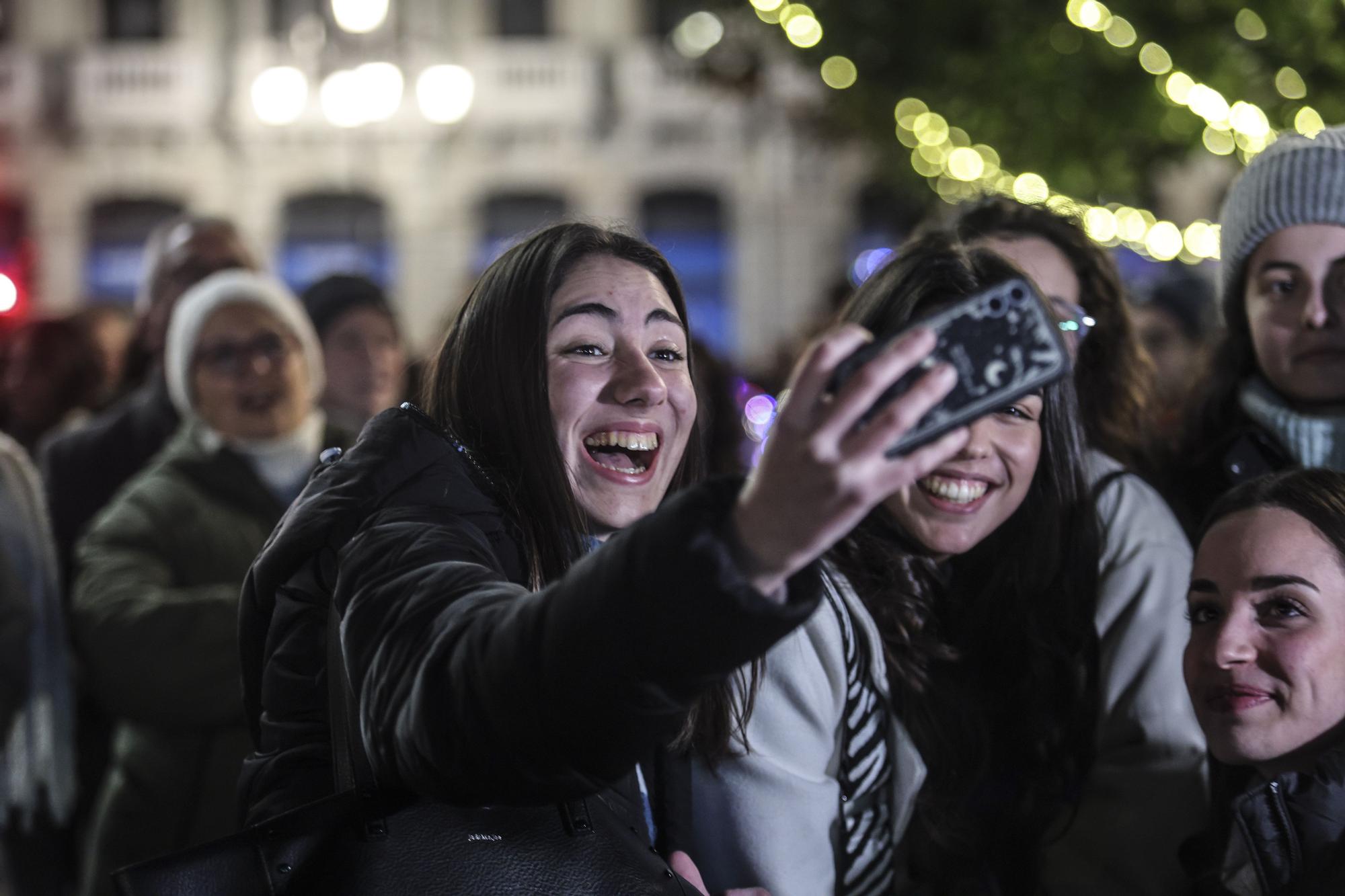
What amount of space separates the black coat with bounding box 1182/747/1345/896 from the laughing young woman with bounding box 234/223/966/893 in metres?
0.81

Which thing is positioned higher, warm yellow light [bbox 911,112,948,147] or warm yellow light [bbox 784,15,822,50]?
warm yellow light [bbox 784,15,822,50]

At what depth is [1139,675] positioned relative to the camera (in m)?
2.58

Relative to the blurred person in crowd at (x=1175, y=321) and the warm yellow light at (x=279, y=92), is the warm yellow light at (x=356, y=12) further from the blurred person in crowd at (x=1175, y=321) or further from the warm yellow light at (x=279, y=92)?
the blurred person in crowd at (x=1175, y=321)

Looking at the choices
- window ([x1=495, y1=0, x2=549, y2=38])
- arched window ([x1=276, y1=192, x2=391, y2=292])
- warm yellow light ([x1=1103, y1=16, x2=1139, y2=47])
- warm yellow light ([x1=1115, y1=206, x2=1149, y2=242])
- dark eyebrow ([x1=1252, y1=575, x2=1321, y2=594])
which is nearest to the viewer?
dark eyebrow ([x1=1252, y1=575, x2=1321, y2=594])

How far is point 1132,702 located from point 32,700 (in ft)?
8.80

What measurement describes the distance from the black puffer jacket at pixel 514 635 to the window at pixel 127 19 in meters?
22.1

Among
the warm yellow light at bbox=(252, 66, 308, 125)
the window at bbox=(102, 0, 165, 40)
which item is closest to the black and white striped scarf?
the warm yellow light at bbox=(252, 66, 308, 125)

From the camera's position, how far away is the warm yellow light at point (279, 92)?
20328 millimetres

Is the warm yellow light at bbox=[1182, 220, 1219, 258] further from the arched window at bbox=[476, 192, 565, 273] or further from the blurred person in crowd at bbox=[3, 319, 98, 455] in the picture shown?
the arched window at bbox=[476, 192, 565, 273]

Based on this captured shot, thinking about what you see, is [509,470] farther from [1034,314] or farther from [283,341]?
[283,341]

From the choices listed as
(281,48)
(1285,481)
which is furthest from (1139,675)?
(281,48)

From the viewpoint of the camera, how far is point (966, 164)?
9.06 meters

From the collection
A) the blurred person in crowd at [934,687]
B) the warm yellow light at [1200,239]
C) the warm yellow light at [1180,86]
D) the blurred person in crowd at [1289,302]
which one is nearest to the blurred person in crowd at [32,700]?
the blurred person in crowd at [934,687]

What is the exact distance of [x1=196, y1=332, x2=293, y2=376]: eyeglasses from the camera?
4.00 metres
